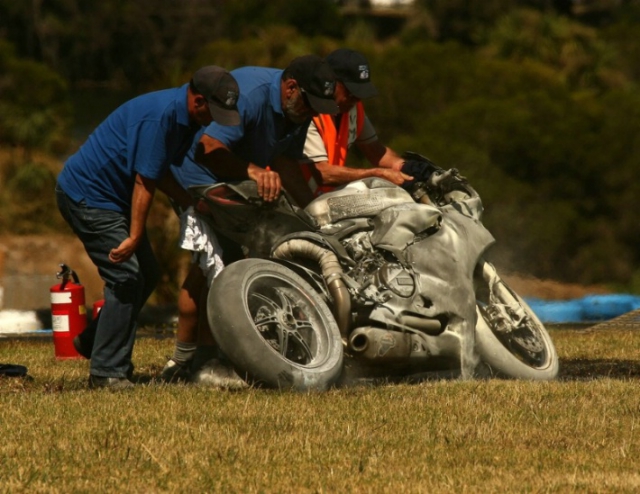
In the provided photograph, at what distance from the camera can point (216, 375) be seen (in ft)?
25.5

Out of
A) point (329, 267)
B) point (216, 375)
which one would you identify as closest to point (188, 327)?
point (216, 375)

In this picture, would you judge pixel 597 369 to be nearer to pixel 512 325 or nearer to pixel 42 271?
pixel 512 325

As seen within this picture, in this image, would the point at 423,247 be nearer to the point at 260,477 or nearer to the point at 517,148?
the point at 260,477

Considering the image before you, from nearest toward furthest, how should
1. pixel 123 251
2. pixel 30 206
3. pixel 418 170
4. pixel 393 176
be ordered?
pixel 123 251 → pixel 393 176 → pixel 418 170 → pixel 30 206

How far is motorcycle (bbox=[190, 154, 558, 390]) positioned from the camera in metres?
7.24

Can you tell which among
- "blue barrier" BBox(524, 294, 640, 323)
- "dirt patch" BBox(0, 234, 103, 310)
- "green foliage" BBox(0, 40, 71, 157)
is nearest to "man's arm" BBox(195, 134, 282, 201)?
"blue barrier" BBox(524, 294, 640, 323)

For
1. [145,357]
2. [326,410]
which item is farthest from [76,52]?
[326,410]

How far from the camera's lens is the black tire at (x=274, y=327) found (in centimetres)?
707

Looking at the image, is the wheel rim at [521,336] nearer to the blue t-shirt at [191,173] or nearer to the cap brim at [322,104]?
the cap brim at [322,104]

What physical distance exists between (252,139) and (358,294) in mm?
1114

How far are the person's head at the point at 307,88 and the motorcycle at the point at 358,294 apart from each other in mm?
516

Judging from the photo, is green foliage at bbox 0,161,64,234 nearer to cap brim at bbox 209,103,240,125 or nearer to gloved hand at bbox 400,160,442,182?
gloved hand at bbox 400,160,442,182

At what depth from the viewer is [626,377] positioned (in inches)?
325

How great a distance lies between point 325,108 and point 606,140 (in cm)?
1596
